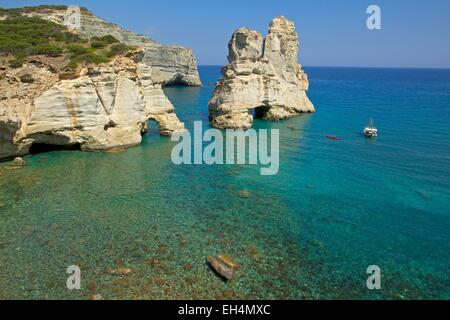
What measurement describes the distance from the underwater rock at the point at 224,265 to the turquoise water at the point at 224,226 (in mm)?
342

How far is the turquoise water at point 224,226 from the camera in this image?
13.5m

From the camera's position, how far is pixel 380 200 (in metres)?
22.0

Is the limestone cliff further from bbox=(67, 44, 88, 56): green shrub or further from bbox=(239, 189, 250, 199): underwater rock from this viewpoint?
bbox=(239, 189, 250, 199): underwater rock

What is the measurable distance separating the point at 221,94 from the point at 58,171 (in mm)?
25096

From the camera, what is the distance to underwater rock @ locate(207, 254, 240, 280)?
13.9m

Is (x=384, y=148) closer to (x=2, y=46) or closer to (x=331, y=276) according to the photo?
(x=331, y=276)

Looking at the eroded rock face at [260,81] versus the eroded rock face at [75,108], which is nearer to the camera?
the eroded rock face at [75,108]

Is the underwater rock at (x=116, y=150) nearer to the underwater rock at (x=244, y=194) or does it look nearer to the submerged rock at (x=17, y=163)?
the submerged rock at (x=17, y=163)

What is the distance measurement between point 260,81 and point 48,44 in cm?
2717

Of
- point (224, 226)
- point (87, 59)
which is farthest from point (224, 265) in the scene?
point (87, 59)

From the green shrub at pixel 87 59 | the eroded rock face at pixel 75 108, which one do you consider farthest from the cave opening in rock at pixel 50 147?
the green shrub at pixel 87 59

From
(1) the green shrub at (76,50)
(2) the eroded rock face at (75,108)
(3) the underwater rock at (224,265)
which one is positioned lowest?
(3) the underwater rock at (224,265)

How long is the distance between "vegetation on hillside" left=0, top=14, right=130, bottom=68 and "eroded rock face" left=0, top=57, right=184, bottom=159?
6.58 feet

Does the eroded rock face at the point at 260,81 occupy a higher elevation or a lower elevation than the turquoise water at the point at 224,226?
higher
